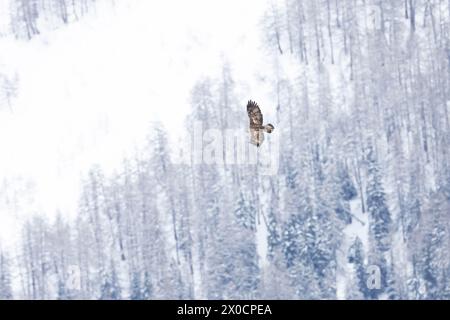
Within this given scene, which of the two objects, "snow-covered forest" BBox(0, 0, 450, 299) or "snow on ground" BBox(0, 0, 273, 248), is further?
"snow on ground" BBox(0, 0, 273, 248)

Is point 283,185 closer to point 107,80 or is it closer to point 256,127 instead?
point 107,80

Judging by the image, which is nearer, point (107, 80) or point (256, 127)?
point (256, 127)

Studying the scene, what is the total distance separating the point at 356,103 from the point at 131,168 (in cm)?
1947

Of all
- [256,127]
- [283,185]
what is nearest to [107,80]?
[283,185]

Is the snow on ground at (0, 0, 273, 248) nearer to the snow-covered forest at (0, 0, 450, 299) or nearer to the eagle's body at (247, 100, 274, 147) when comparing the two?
the snow-covered forest at (0, 0, 450, 299)

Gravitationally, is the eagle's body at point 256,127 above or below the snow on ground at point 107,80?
below

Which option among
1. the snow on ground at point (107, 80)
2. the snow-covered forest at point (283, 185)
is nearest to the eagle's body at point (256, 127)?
the snow-covered forest at point (283, 185)

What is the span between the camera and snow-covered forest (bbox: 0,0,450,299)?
145 m

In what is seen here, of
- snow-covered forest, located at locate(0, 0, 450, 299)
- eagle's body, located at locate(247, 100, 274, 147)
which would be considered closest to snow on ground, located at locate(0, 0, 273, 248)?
snow-covered forest, located at locate(0, 0, 450, 299)

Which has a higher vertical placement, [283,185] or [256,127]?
[283,185]

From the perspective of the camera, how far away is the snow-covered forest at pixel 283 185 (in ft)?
474

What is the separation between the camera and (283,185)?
153m

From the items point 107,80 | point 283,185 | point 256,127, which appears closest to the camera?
point 256,127

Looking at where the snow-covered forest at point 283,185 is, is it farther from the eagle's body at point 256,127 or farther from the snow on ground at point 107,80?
the eagle's body at point 256,127
